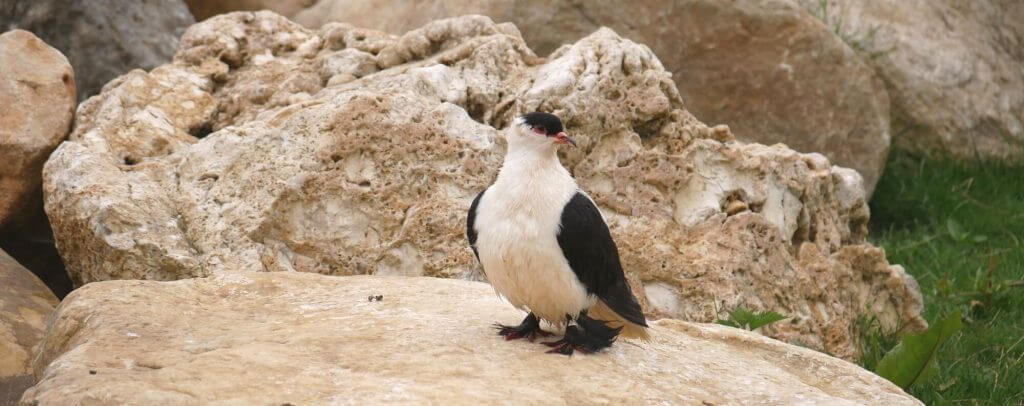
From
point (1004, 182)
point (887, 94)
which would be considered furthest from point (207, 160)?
point (1004, 182)

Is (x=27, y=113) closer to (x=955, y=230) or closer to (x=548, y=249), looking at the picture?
(x=548, y=249)

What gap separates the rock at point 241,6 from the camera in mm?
10477

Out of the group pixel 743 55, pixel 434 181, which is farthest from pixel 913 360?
pixel 743 55

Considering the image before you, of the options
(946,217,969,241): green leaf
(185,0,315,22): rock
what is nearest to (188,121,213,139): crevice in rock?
(185,0,315,22): rock

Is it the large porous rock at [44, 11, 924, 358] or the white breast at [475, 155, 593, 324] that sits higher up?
the white breast at [475, 155, 593, 324]

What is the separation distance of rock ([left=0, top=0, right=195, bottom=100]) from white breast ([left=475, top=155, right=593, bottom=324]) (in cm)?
489

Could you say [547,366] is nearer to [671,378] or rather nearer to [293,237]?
[671,378]

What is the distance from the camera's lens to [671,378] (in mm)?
4914

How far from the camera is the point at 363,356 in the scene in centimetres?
473

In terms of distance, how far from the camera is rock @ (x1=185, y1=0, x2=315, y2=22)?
1048cm

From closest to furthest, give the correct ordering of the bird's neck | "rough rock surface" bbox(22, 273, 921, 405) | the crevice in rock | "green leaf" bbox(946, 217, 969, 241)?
"rough rock surface" bbox(22, 273, 921, 405), the bird's neck, the crevice in rock, "green leaf" bbox(946, 217, 969, 241)

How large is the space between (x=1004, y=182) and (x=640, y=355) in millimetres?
6135

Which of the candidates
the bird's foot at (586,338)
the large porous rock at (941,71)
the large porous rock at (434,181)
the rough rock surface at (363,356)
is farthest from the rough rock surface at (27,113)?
the large porous rock at (941,71)

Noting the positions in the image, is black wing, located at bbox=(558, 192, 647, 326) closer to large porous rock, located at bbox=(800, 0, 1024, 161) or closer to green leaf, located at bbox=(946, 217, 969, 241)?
green leaf, located at bbox=(946, 217, 969, 241)
